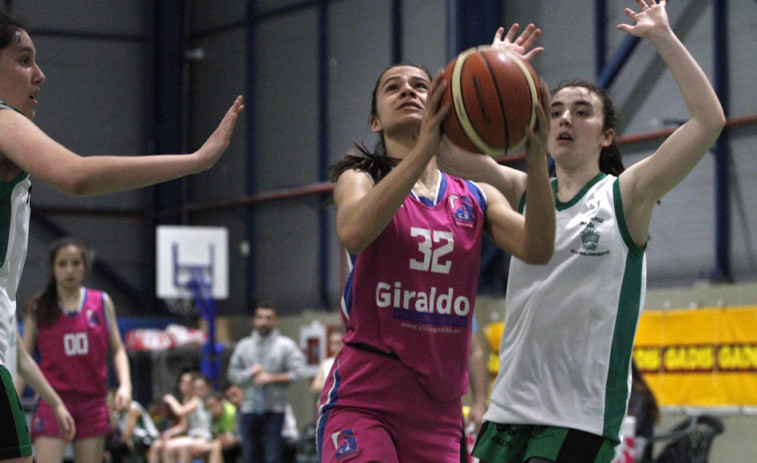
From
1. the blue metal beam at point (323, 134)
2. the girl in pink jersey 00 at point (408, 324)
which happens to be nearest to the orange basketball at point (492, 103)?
the girl in pink jersey 00 at point (408, 324)

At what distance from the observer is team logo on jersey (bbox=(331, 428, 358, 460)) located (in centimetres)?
325

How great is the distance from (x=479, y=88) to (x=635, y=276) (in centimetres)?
103

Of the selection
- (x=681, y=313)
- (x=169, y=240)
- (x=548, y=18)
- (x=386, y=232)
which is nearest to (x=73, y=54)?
(x=169, y=240)

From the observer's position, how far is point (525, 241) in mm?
3324

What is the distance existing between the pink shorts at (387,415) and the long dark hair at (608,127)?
1222mm

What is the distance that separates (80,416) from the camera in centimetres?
652

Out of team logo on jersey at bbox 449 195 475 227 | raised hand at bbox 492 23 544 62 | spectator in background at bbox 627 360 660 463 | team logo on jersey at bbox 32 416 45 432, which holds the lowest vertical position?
spectator in background at bbox 627 360 660 463

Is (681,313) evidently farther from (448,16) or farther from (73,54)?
(73,54)

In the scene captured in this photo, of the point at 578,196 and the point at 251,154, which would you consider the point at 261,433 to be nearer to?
the point at 578,196

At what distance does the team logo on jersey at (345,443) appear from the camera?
3.25 meters

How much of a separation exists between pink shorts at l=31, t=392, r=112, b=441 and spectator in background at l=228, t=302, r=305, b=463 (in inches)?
195

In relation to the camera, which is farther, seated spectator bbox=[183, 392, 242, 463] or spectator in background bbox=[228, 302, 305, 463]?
seated spectator bbox=[183, 392, 242, 463]

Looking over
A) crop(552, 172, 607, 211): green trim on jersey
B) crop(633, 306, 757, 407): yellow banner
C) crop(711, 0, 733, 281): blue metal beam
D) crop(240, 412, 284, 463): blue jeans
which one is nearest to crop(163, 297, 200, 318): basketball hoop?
crop(240, 412, 284, 463): blue jeans

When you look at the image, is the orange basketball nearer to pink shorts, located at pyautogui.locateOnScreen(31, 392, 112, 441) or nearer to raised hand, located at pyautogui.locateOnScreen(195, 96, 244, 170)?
raised hand, located at pyautogui.locateOnScreen(195, 96, 244, 170)
